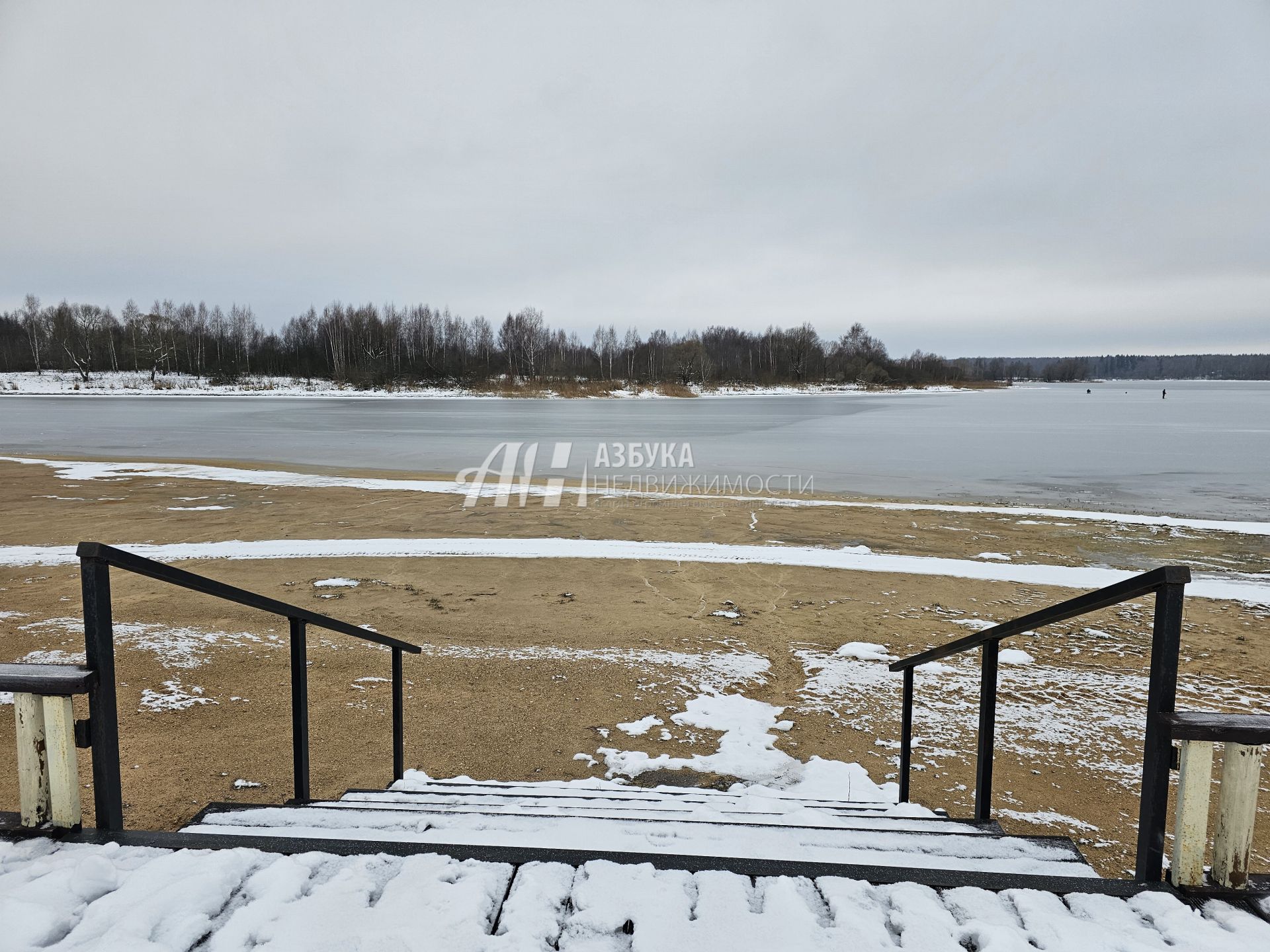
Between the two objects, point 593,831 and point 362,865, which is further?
point 593,831

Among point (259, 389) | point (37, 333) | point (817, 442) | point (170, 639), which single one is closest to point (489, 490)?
point (170, 639)

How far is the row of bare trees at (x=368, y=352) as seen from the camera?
80.4 metres

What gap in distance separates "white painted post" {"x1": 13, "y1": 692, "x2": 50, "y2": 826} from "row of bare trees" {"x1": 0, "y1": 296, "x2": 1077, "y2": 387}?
74.7 m

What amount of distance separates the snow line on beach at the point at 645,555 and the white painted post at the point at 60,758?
21.7ft

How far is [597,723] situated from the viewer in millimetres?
4570

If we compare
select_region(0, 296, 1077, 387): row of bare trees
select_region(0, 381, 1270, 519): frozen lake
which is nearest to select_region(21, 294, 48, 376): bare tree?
select_region(0, 296, 1077, 387): row of bare trees

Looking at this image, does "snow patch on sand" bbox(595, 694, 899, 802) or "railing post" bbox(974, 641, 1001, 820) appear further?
"snow patch on sand" bbox(595, 694, 899, 802)

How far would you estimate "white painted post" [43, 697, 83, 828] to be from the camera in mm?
1943

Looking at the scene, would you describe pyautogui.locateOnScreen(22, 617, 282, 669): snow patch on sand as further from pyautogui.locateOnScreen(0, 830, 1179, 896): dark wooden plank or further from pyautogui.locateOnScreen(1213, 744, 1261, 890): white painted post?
pyautogui.locateOnScreen(1213, 744, 1261, 890): white painted post

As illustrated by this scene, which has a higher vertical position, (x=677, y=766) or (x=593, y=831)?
(x=593, y=831)

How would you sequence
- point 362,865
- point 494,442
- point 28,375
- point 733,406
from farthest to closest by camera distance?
point 28,375, point 733,406, point 494,442, point 362,865

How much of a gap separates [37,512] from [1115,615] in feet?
46.0

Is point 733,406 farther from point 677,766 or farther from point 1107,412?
point 677,766

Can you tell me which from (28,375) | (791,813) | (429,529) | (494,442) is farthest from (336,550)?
(28,375)
